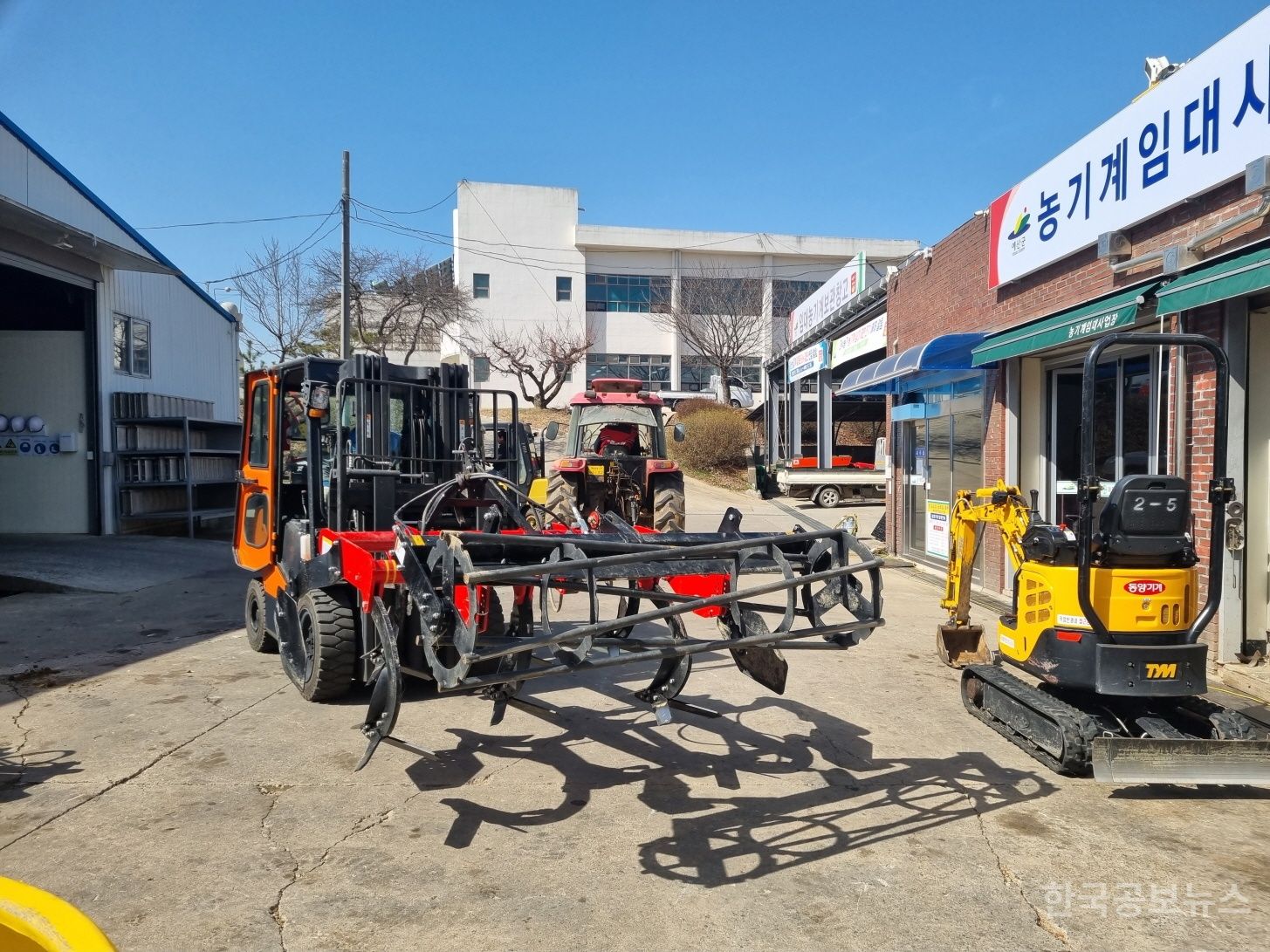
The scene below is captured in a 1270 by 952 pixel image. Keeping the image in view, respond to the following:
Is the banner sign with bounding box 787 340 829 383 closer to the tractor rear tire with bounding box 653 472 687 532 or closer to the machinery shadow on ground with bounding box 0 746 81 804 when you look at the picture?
the tractor rear tire with bounding box 653 472 687 532

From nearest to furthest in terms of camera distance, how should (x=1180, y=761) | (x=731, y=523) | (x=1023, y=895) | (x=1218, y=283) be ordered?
(x=1023, y=895)
(x=1180, y=761)
(x=731, y=523)
(x=1218, y=283)

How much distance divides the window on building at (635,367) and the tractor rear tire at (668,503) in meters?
27.6

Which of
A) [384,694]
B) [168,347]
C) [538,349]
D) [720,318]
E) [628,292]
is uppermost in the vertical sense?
[628,292]

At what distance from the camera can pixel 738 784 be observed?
4.99m

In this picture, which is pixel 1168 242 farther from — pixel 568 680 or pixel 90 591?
pixel 90 591

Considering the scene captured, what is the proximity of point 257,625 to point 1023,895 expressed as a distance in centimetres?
672

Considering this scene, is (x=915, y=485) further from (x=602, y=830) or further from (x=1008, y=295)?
(x=602, y=830)

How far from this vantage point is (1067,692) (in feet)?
→ 18.7

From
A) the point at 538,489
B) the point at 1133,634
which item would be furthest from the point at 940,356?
the point at 1133,634

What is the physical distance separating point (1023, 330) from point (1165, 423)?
2.08 m

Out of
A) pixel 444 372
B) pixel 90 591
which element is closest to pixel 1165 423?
pixel 444 372

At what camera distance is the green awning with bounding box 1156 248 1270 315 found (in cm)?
598

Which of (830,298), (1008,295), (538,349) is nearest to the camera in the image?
(1008,295)

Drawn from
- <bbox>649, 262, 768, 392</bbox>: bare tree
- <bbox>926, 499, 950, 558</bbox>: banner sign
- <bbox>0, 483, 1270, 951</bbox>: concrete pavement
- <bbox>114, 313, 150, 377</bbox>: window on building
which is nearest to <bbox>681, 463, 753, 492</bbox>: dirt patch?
<bbox>649, 262, 768, 392</bbox>: bare tree
